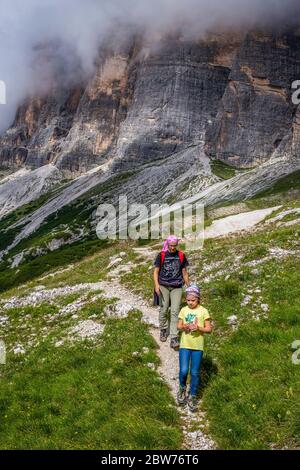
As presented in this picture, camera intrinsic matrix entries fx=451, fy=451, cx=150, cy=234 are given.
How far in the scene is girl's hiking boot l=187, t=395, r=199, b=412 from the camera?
10.8 metres

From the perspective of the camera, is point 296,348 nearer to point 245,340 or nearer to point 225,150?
point 245,340

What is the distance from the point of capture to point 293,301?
1501 centimetres

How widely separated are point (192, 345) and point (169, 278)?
12.5ft

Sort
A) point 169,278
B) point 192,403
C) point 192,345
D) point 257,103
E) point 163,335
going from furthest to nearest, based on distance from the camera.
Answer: point 257,103, point 163,335, point 169,278, point 192,345, point 192,403

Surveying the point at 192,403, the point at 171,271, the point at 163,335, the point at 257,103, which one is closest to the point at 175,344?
the point at 163,335

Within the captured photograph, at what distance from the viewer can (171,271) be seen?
49.1 ft

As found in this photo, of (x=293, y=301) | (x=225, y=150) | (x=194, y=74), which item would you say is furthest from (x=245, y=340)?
(x=194, y=74)

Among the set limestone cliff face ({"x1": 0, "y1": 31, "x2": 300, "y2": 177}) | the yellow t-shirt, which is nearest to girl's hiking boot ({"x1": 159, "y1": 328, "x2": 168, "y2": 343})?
the yellow t-shirt

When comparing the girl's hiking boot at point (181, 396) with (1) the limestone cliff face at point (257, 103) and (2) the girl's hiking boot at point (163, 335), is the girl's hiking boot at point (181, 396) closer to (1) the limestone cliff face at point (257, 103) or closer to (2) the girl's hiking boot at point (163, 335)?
(2) the girl's hiking boot at point (163, 335)

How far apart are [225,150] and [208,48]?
5767 centimetres

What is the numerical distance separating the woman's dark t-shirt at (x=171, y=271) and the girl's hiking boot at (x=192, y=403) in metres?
4.42

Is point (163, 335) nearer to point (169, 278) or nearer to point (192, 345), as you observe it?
point (169, 278)

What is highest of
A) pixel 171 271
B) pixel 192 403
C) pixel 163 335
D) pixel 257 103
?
pixel 257 103

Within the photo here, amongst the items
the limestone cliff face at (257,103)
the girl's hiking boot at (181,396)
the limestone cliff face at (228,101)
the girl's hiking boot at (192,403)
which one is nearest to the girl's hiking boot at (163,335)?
the girl's hiking boot at (181,396)
